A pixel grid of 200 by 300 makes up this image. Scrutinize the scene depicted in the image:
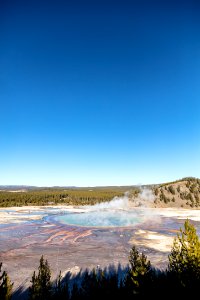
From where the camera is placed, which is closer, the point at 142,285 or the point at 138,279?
the point at 142,285

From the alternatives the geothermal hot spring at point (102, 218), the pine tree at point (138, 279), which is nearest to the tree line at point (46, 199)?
the geothermal hot spring at point (102, 218)

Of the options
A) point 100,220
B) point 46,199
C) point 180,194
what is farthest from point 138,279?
point 46,199

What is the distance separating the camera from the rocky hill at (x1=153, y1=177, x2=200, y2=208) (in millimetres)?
56312

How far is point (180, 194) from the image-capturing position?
198 ft

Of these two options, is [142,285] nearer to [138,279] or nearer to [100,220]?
[138,279]

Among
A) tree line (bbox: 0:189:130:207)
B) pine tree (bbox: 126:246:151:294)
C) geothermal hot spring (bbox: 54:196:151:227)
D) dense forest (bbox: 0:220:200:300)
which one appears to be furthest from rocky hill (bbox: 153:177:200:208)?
pine tree (bbox: 126:246:151:294)

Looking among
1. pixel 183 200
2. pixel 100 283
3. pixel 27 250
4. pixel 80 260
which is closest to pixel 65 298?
pixel 100 283

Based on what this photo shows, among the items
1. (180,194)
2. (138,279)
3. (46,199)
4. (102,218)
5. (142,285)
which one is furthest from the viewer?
(46,199)

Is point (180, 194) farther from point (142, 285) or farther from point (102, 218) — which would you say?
point (142, 285)

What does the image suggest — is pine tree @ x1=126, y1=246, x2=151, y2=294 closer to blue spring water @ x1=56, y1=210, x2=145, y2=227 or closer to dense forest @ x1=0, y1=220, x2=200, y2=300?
dense forest @ x1=0, y1=220, x2=200, y2=300

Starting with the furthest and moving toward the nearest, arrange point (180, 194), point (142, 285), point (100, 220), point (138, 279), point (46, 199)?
1. point (46, 199)
2. point (180, 194)
3. point (100, 220)
4. point (138, 279)
5. point (142, 285)

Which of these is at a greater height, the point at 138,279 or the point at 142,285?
the point at 138,279

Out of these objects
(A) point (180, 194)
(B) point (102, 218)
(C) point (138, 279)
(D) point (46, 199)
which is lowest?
(B) point (102, 218)

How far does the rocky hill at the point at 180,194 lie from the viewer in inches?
2217
